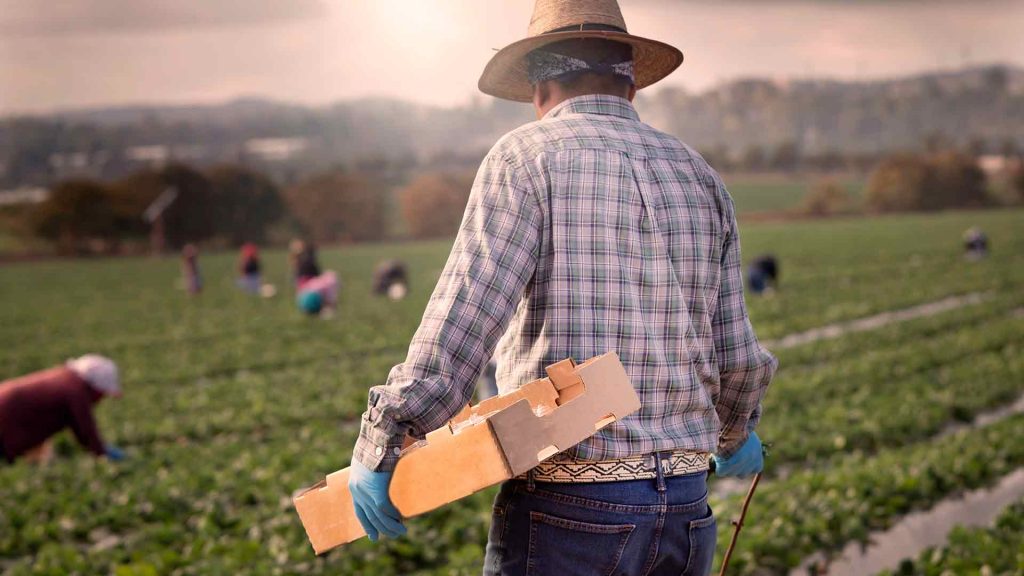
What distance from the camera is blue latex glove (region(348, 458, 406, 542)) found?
191cm

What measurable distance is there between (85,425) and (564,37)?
604 cm

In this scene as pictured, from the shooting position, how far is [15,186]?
63406 millimetres

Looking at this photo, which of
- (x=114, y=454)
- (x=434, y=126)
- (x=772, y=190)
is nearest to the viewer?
(x=114, y=454)

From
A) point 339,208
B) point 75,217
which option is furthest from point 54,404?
point 339,208

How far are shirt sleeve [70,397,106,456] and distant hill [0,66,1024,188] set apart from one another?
59.9m

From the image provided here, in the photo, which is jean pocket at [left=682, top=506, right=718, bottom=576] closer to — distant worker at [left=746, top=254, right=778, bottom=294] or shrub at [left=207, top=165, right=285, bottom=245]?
distant worker at [left=746, top=254, right=778, bottom=294]

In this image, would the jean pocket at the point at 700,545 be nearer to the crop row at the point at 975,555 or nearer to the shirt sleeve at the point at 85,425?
the crop row at the point at 975,555

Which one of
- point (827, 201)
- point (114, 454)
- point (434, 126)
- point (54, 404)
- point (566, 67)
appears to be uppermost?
point (566, 67)

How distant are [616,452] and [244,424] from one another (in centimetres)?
754

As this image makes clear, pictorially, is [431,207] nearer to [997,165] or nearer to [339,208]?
[339,208]

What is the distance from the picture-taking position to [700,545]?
211 cm

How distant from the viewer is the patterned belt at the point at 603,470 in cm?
196

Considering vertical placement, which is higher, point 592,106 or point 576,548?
point 592,106

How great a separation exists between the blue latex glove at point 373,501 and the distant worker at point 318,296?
16123 millimetres
